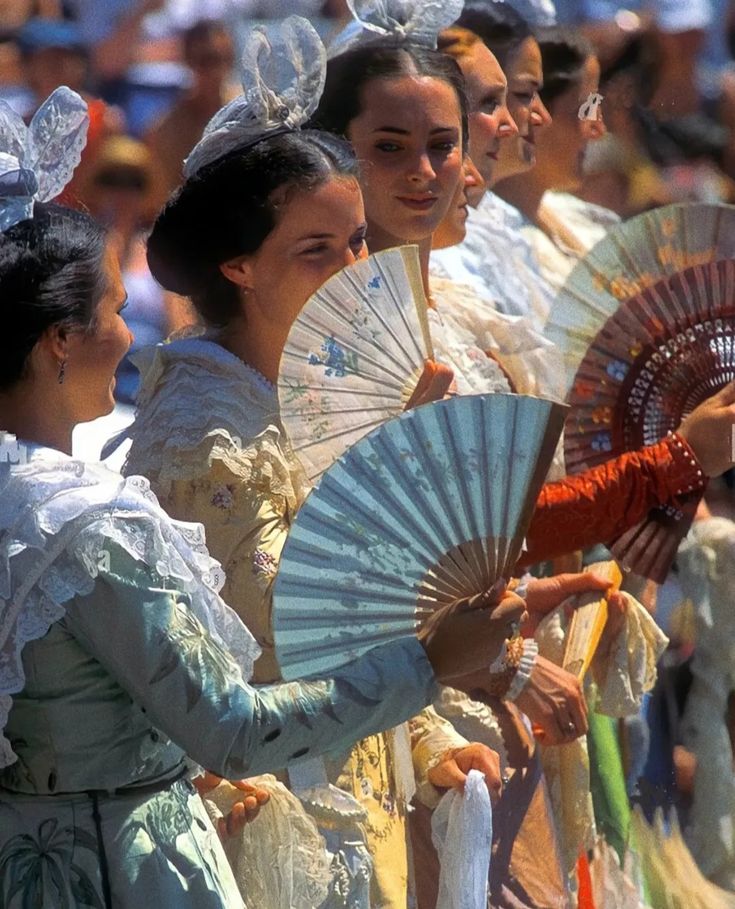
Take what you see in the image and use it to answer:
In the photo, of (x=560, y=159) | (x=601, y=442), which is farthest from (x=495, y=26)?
(x=601, y=442)

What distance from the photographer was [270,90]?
3.11 meters

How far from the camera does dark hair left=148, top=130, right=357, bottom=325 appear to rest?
306cm

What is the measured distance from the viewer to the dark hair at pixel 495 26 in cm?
439

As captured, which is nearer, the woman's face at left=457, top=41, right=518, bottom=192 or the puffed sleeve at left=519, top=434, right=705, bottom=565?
the puffed sleeve at left=519, top=434, right=705, bottom=565

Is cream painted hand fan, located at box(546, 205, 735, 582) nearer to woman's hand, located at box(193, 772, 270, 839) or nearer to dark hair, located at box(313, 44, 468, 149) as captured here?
dark hair, located at box(313, 44, 468, 149)

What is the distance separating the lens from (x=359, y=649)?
8.02ft

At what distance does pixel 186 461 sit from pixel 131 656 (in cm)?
77

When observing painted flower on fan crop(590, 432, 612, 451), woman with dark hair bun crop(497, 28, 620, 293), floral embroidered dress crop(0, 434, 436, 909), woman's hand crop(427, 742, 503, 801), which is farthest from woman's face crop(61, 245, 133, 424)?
woman with dark hair bun crop(497, 28, 620, 293)

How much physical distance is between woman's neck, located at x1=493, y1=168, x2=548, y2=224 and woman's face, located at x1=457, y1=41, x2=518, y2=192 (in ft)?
2.75

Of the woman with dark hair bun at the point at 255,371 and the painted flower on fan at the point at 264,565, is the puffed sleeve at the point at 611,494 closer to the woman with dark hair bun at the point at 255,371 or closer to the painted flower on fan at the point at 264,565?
the woman with dark hair bun at the point at 255,371

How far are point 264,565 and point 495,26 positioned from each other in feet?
6.57

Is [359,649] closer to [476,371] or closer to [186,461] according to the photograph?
[186,461]

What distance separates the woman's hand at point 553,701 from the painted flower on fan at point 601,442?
446 mm

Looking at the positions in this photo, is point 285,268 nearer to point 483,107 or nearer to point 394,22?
point 394,22
